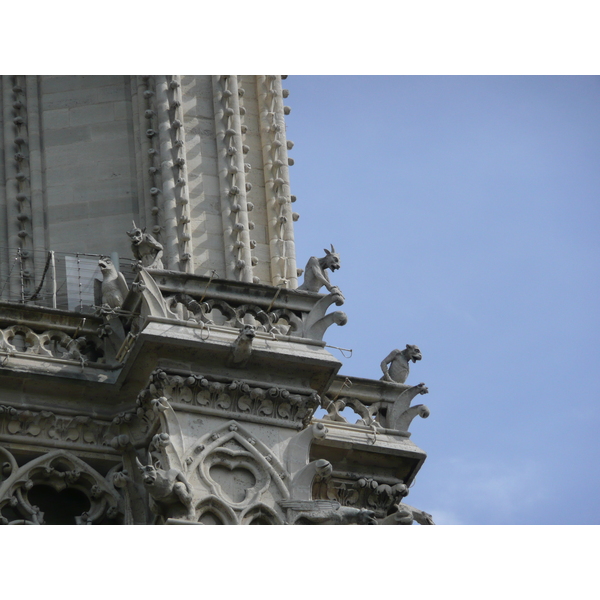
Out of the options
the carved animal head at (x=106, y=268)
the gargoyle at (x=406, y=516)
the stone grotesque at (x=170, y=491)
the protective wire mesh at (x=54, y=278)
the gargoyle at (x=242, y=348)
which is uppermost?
the protective wire mesh at (x=54, y=278)

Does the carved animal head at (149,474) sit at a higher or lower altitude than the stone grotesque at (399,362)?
lower

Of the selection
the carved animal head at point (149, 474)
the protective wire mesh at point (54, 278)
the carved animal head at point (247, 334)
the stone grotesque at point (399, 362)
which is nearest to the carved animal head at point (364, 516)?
the carved animal head at point (247, 334)

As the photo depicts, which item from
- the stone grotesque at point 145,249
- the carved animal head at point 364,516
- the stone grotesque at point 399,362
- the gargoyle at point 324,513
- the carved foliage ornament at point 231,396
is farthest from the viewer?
the stone grotesque at point 399,362

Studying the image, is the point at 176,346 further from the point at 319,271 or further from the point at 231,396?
the point at 319,271

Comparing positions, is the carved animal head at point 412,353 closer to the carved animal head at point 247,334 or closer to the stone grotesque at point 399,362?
the stone grotesque at point 399,362

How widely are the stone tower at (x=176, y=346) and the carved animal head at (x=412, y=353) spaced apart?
29 mm

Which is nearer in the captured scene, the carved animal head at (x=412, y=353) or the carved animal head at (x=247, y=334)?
the carved animal head at (x=247, y=334)

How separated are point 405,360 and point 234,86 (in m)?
4.93

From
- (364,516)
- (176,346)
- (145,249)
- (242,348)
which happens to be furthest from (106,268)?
(364,516)

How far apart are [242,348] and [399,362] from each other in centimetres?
317

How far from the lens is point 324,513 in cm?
2081

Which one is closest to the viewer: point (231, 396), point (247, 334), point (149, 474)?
point (149, 474)

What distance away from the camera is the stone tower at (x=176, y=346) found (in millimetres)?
21094

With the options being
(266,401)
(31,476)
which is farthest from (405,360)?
(31,476)
